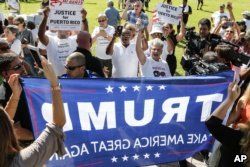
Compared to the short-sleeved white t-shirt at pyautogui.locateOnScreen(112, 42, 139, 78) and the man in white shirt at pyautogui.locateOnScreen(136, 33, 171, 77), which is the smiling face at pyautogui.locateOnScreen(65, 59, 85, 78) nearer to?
the man in white shirt at pyautogui.locateOnScreen(136, 33, 171, 77)

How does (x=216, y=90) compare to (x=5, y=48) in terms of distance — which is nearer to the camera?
(x=216, y=90)

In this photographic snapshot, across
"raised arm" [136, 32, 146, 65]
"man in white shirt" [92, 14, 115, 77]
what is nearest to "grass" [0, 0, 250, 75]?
"man in white shirt" [92, 14, 115, 77]

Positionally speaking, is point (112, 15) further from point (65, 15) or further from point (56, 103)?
point (56, 103)

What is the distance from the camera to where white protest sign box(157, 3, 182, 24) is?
7.80 meters

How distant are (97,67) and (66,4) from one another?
69.1 inches

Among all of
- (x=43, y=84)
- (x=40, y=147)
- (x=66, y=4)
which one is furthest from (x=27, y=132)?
(x=66, y=4)

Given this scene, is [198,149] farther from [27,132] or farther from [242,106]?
[27,132]

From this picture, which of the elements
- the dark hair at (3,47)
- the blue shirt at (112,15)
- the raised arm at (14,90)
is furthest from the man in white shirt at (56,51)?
the blue shirt at (112,15)

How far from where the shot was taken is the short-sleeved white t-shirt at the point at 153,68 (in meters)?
5.61

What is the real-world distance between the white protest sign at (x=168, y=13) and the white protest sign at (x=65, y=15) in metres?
1.80

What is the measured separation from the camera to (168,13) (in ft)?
25.7

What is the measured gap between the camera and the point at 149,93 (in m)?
4.31

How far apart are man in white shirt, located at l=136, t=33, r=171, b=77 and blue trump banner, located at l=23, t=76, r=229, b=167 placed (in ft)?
4.06

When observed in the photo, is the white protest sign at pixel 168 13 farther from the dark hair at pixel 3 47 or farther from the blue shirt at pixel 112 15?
the blue shirt at pixel 112 15
